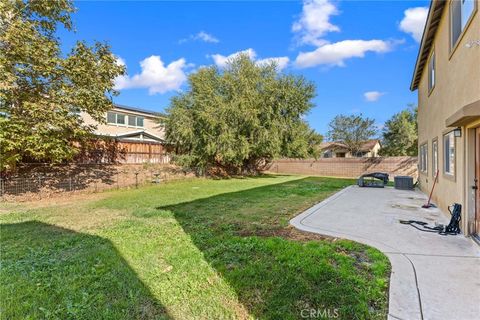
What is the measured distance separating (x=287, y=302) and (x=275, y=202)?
19.1 feet

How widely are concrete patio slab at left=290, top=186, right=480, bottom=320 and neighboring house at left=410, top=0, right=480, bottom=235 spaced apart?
0.73m

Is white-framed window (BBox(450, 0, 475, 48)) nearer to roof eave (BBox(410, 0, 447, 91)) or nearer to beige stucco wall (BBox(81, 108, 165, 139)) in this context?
roof eave (BBox(410, 0, 447, 91))

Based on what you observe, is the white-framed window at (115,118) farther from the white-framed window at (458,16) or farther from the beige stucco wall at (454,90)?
the white-framed window at (458,16)

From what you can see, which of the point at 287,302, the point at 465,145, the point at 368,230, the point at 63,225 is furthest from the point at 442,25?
the point at 63,225

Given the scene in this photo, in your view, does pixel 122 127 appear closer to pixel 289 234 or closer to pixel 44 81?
pixel 44 81

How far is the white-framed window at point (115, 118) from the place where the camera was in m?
20.7

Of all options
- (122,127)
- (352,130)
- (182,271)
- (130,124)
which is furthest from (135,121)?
(352,130)

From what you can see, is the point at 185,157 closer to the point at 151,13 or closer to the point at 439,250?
the point at 151,13

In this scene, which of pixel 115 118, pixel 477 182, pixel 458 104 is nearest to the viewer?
pixel 477 182

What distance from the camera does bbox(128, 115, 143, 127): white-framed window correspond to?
74.3 ft

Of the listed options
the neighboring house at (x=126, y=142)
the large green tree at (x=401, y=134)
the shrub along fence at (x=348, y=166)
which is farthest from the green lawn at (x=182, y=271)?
the large green tree at (x=401, y=134)

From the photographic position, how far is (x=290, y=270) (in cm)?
324

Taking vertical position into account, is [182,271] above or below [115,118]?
below
